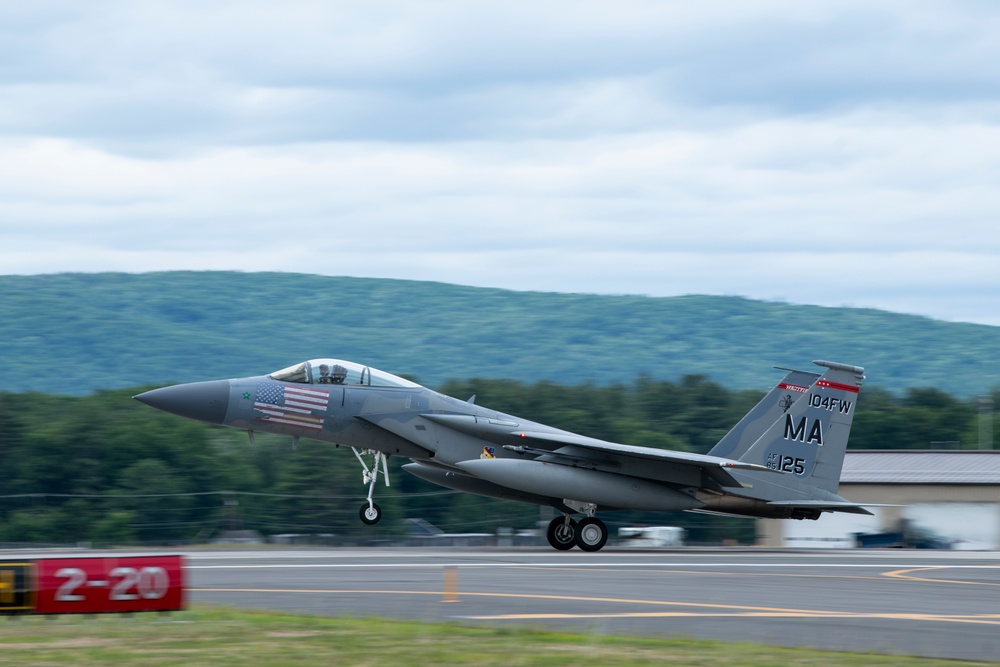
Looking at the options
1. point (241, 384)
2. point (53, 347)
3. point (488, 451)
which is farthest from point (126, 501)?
point (53, 347)

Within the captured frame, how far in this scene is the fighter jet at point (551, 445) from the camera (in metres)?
22.6

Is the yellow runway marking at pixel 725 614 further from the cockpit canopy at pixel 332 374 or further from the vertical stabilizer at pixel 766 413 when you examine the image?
the vertical stabilizer at pixel 766 413

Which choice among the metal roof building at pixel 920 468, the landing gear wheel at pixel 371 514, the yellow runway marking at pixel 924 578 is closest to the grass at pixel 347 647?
the yellow runway marking at pixel 924 578

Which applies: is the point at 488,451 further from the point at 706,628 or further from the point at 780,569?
the point at 706,628

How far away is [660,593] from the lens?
14.7 metres

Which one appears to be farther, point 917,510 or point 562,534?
point 917,510

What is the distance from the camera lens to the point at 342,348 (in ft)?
527

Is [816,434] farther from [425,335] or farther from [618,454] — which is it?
[425,335]

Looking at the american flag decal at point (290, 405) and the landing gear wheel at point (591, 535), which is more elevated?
the american flag decal at point (290, 405)

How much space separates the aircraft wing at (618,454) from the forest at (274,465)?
7.57 m

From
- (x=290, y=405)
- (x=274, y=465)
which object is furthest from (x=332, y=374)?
(x=274, y=465)

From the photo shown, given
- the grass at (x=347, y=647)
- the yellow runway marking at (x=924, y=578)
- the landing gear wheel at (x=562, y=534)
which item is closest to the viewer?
the grass at (x=347, y=647)

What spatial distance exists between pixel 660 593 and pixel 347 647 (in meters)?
5.94

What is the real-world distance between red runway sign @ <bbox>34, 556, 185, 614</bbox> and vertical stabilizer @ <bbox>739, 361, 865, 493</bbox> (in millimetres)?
15781
